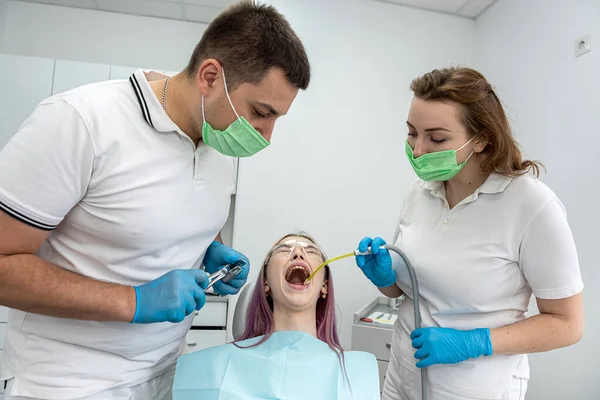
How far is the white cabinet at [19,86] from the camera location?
273cm

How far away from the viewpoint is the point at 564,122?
2316 millimetres

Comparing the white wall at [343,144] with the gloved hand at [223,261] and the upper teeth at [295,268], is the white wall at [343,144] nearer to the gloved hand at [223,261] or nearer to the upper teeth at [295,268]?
the upper teeth at [295,268]

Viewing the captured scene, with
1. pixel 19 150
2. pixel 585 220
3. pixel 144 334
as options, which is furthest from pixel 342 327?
pixel 19 150

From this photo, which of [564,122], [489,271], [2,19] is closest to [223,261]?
[489,271]

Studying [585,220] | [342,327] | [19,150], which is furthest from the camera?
[342,327]

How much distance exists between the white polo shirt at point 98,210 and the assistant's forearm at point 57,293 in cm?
8

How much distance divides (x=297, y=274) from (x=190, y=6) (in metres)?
2.54

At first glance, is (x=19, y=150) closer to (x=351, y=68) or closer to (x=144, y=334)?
(x=144, y=334)

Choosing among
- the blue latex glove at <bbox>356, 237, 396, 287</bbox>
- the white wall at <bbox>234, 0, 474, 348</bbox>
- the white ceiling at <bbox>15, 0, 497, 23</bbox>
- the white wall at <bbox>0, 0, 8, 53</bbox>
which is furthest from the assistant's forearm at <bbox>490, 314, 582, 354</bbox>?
the white wall at <bbox>0, 0, 8, 53</bbox>

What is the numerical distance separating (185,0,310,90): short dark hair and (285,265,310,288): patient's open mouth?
745 millimetres

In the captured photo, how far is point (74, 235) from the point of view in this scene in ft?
3.14

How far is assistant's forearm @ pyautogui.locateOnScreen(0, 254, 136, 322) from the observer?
82 cm

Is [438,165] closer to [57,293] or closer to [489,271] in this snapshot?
[489,271]

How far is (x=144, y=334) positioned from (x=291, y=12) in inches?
102
